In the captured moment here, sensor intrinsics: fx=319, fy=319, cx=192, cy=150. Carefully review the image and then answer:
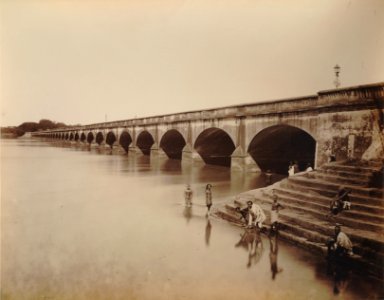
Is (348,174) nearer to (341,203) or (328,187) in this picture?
(328,187)

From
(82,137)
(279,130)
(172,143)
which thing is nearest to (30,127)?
(82,137)

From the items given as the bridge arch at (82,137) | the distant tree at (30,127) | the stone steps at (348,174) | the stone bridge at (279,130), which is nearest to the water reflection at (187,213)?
the stone steps at (348,174)

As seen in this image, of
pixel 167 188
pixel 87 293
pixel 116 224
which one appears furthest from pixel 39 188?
pixel 87 293

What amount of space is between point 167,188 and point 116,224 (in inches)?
296

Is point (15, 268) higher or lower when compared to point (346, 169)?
lower

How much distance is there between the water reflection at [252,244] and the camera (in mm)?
8242

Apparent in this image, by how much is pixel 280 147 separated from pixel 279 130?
3.92 meters

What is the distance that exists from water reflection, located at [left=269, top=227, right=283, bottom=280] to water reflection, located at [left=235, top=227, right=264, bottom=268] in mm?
277

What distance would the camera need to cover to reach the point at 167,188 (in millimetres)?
18500

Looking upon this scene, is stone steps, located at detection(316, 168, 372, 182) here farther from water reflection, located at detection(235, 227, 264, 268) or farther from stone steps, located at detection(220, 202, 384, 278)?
water reflection, located at detection(235, 227, 264, 268)

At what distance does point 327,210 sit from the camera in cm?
998

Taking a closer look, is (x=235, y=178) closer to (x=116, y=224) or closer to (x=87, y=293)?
(x=116, y=224)

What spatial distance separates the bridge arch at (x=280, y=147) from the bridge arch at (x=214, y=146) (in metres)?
5.69

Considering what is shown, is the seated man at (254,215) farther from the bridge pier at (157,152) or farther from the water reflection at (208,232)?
the bridge pier at (157,152)
